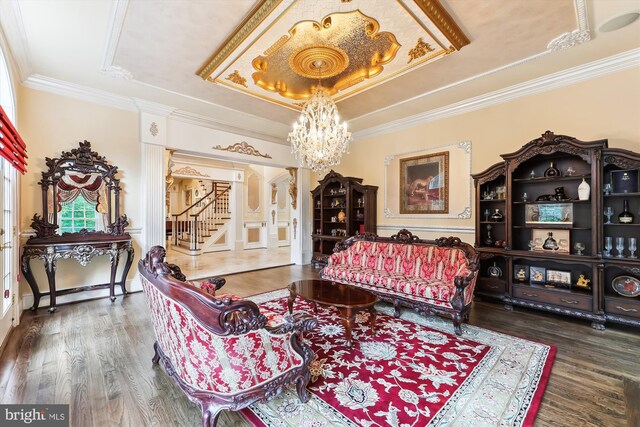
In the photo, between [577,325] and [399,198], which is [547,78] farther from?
[577,325]

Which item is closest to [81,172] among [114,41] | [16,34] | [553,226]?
[16,34]

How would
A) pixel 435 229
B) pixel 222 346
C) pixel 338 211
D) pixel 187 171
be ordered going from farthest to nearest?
pixel 187 171 → pixel 338 211 → pixel 435 229 → pixel 222 346

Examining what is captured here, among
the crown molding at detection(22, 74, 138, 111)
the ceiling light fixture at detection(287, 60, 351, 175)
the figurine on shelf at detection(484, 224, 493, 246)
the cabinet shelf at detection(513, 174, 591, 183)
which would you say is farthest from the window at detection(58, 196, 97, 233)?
the cabinet shelf at detection(513, 174, 591, 183)

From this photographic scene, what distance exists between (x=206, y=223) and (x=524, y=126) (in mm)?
9211

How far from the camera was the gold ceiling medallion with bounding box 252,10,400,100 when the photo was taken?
2830 mm

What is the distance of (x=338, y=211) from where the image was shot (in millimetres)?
6648

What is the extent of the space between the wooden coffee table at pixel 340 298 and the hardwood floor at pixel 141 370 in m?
1.20

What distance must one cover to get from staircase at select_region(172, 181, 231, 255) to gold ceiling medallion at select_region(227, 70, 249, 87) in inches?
244

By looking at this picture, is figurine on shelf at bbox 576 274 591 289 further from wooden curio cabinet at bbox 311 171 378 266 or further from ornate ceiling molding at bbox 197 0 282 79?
ornate ceiling molding at bbox 197 0 282 79

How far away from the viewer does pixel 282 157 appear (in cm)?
671

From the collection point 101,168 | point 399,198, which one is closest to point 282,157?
point 399,198

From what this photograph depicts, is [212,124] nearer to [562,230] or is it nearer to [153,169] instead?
[153,169]

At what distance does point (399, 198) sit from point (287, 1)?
403 centimetres

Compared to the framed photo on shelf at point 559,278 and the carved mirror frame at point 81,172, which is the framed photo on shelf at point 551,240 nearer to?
the framed photo on shelf at point 559,278
